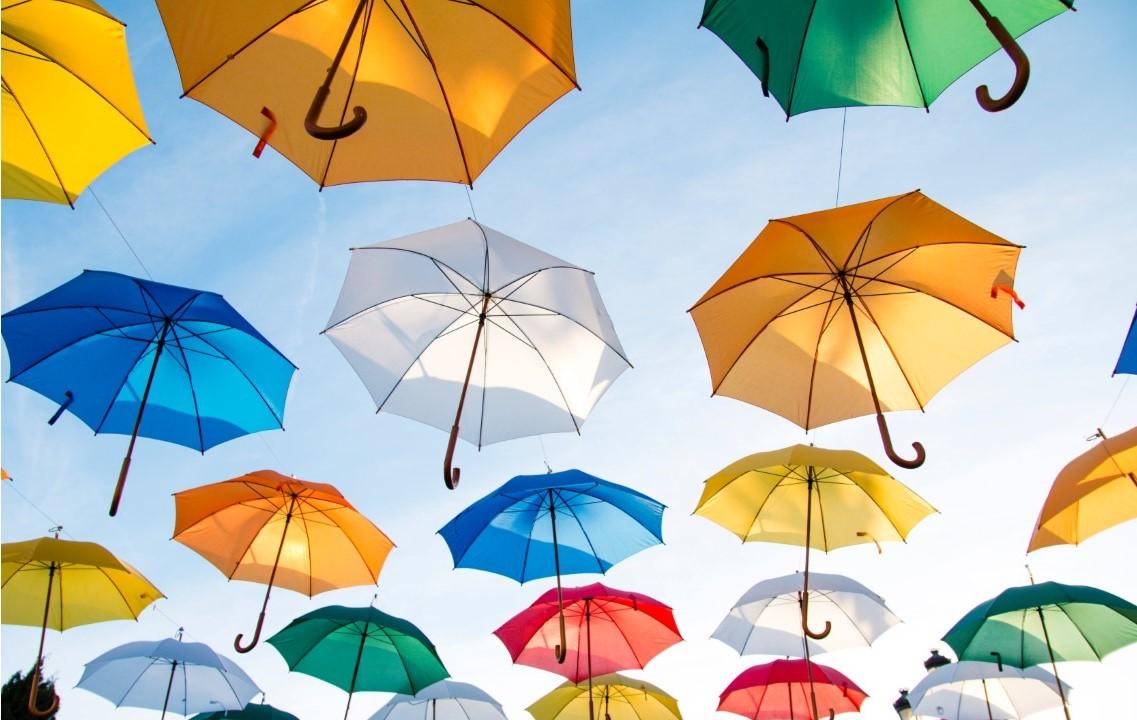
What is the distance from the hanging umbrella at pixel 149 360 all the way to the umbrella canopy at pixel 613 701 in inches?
267

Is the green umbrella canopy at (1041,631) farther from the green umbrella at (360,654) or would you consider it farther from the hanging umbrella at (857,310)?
the green umbrella at (360,654)

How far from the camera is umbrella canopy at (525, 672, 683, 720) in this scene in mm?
12367

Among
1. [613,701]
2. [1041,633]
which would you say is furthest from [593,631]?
[1041,633]

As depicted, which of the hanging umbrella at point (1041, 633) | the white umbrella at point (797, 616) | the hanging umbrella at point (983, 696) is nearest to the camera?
the hanging umbrella at point (1041, 633)

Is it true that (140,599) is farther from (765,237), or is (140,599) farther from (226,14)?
(765,237)

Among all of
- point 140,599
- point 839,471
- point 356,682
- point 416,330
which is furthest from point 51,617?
point 839,471

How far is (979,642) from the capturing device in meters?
10.1

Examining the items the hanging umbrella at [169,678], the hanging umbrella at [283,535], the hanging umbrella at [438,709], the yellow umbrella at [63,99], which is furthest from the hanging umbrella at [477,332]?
the hanging umbrella at [169,678]

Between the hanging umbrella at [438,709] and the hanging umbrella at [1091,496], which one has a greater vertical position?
the hanging umbrella at [1091,496]

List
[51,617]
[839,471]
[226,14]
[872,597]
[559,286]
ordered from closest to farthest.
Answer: [226,14] → [559,286] → [839,471] → [51,617] → [872,597]

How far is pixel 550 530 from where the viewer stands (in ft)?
32.6

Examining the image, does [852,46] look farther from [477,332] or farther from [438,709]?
[438,709]

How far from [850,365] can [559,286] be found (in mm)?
2781

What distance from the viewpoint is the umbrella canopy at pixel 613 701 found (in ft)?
40.6
